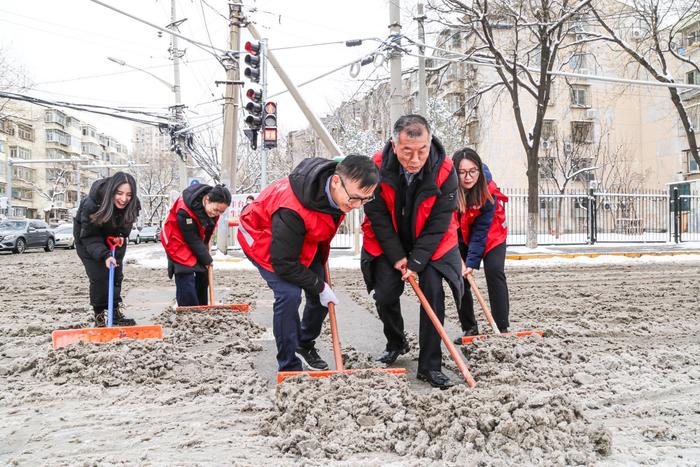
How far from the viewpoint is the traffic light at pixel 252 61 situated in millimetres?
11734

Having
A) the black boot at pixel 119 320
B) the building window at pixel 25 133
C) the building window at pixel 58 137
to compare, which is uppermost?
the building window at pixel 58 137

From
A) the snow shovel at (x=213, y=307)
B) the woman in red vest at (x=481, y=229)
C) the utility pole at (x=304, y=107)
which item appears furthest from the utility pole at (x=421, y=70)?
the woman in red vest at (x=481, y=229)

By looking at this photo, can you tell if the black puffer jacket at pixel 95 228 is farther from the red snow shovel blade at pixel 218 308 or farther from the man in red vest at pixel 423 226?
the man in red vest at pixel 423 226

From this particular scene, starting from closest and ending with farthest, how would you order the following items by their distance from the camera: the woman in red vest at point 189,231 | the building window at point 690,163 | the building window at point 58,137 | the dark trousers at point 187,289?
the woman in red vest at point 189,231, the dark trousers at point 187,289, the building window at point 690,163, the building window at point 58,137

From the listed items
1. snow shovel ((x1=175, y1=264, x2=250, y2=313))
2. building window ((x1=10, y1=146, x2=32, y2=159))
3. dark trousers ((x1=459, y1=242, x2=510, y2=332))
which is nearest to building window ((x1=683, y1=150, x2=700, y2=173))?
dark trousers ((x1=459, y1=242, x2=510, y2=332))

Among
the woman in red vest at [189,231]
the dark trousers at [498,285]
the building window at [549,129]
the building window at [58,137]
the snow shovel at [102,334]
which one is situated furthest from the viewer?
the building window at [58,137]

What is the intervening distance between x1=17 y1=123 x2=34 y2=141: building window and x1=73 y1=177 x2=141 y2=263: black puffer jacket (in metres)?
57.3

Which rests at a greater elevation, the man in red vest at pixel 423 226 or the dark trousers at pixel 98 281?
the man in red vest at pixel 423 226

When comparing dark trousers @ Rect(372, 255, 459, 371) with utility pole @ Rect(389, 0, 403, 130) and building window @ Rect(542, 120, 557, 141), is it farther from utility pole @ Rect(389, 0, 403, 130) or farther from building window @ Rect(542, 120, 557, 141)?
building window @ Rect(542, 120, 557, 141)

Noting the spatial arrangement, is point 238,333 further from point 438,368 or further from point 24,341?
point 438,368

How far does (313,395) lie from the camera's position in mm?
2807

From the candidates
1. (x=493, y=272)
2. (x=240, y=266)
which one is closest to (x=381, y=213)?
(x=493, y=272)

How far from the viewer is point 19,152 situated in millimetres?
53938

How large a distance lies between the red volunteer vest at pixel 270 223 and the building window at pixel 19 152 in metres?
59.4
